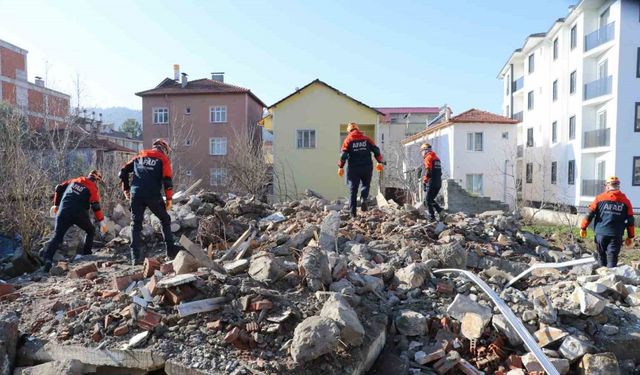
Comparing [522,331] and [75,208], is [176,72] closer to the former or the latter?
Answer: [75,208]

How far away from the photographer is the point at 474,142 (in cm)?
2705

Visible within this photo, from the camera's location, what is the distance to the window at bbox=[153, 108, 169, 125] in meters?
31.1

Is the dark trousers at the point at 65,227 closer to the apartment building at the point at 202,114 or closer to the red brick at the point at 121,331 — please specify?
the red brick at the point at 121,331

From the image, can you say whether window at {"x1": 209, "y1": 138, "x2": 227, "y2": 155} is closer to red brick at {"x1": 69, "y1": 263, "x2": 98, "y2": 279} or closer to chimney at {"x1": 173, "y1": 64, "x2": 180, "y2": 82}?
chimney at {"x1": 173, "y1": 64, "x2": 180, "y2": 82}

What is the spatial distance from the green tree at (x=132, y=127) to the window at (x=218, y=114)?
99.3 feet

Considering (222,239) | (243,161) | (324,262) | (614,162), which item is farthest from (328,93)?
(324,262)

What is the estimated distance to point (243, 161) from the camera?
18.4 meters

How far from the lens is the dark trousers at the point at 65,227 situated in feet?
22.8

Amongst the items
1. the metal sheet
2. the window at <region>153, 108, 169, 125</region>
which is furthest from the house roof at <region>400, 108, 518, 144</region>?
the metal sheet

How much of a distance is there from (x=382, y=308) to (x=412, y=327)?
15.0 inches

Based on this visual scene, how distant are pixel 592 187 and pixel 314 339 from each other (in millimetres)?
24961

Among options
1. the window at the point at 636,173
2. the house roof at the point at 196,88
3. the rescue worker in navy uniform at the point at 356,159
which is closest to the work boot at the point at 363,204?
the rescue worker in navy uniform at the point at 356,159

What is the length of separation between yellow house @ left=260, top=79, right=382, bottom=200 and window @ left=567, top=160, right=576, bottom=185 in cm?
1154

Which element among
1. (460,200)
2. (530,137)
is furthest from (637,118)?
(530,137)
